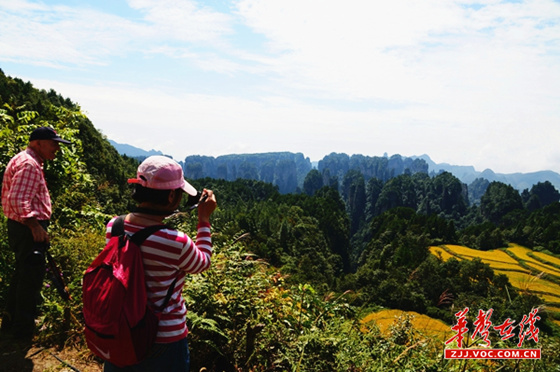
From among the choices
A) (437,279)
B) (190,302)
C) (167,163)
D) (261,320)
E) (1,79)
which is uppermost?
(1,79)

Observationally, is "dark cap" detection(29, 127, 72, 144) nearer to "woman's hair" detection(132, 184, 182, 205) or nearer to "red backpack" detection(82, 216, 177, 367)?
"woman's hair" detection(132, 184, 182, 205)

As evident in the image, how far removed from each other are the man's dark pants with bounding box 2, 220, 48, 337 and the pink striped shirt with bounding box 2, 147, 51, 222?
0.21m

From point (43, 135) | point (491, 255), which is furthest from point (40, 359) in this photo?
point (491, 255)

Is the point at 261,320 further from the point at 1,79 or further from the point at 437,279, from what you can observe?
the point at 1,79

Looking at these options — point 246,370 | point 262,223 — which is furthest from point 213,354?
point 262,223

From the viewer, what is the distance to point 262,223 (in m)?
63.2

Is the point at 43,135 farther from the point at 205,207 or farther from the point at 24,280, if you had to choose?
the point at 205,207

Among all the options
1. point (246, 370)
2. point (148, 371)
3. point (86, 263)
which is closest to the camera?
point (148, 371)

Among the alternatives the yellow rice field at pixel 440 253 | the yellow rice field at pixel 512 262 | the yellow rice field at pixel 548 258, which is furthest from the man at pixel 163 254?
the yellow rice field at pixel 548 258

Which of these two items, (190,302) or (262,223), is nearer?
(190,302)

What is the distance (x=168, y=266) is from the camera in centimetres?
197

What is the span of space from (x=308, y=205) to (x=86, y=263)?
88.7m

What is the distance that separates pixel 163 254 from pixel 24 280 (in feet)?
9.32

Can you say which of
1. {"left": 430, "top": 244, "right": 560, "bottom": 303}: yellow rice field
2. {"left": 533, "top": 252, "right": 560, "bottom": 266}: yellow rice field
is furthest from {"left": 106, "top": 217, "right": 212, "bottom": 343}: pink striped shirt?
{"left": 533, "top": 252, "right": 560, "bottom": 266}: yellow rice field
